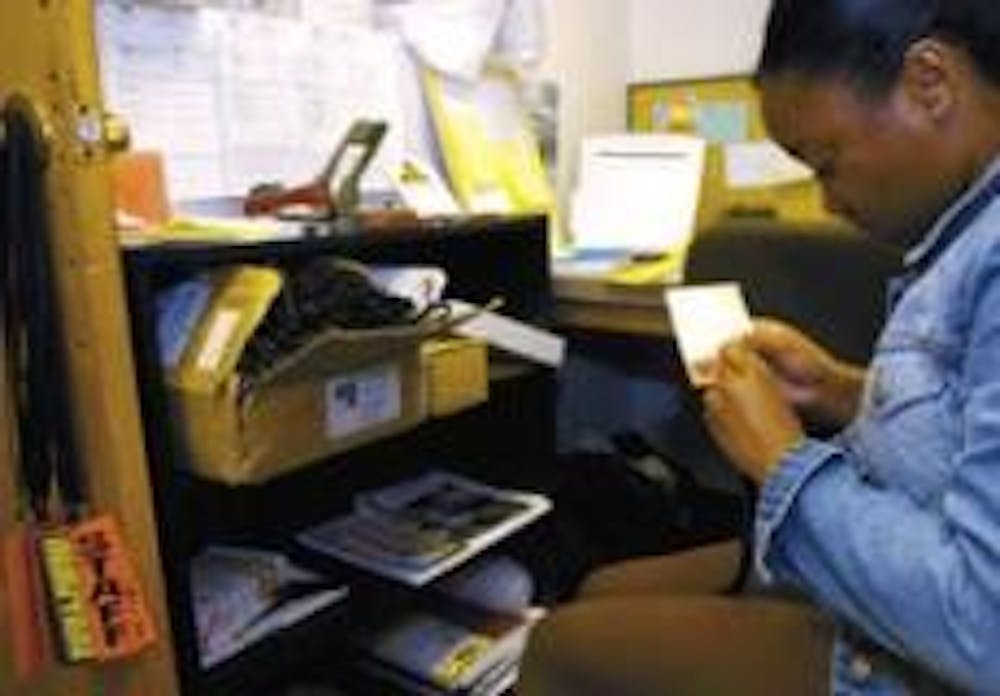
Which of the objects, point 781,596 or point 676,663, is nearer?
point 676,663

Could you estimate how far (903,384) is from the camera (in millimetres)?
Answer: 742

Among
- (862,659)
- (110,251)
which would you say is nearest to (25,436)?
(110,251)

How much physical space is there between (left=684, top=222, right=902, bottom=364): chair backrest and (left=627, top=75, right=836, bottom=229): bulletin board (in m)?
0.52

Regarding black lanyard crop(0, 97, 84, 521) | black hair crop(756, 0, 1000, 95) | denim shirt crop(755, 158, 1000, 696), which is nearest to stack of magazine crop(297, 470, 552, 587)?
black lanyard crop(0, 97, 84, 521)

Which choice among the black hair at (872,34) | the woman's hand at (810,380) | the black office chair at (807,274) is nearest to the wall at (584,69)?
the black office chair at (807,274)

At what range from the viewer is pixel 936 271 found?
0.75 m

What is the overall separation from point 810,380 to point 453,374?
1.59 ft

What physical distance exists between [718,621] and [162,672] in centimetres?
54

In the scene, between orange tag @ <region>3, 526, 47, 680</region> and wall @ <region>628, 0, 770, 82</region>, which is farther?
wall @ <region>628, 0, 770, 82</region>

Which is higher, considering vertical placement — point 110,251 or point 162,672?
point 110,251

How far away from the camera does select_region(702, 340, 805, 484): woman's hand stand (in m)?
0.81

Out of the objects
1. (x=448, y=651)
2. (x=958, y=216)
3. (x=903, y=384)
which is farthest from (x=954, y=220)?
(x=448, y=651)

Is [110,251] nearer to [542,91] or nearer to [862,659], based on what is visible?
[862,659]

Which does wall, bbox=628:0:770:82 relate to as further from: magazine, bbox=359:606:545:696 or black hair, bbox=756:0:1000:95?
black hair, bbox=756:0:1000:95
